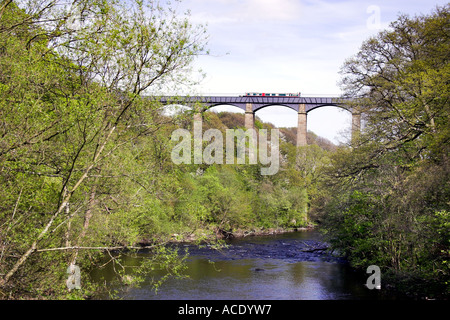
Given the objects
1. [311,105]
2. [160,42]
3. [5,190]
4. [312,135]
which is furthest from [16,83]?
[312,135]

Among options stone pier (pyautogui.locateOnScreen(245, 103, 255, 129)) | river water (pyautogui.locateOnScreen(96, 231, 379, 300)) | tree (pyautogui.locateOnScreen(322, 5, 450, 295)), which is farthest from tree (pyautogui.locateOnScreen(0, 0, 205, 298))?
stone pier (pyautogui.locateOnScreen(245, 103, 255, 129))

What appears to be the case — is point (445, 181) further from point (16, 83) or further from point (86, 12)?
point (16, 83)

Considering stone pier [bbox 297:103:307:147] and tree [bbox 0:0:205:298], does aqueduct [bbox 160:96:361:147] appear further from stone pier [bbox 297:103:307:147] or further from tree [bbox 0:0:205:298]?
tree [bbox 0:0:205:298]

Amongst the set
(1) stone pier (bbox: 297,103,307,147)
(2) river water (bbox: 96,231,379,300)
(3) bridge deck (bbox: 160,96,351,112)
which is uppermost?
(3) bridge deck (bbox: 160,96,351,112)

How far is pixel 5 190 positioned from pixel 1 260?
1.11 metres

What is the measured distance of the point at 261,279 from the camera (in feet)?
53.7

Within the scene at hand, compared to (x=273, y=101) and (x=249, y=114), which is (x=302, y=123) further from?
(x=249, y=114)

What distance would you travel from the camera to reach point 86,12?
7.79 m

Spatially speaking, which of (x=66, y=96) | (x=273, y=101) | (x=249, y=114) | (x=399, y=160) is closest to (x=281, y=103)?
(x=273, y=101)

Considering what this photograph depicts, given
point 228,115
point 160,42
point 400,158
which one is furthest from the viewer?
point 228,115

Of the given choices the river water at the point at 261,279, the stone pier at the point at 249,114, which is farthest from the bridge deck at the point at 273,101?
the river water at the point at 261,279

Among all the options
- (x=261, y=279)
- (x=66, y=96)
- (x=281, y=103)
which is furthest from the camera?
(x=281, y=103)

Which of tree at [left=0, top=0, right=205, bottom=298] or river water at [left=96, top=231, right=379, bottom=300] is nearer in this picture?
tree at [left=0, top=0, right=205, bottom=298]

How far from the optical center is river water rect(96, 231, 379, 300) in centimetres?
1364
